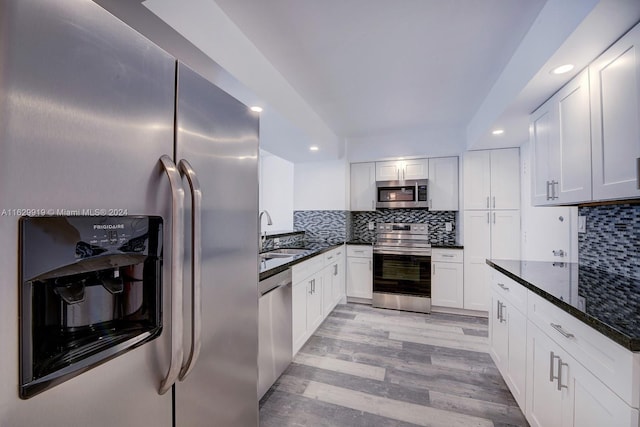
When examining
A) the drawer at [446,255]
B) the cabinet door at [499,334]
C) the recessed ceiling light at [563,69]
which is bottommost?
the cabinet door at [499,334]

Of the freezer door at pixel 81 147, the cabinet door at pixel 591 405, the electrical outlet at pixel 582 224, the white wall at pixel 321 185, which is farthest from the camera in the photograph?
the white wall at pixel 321 185

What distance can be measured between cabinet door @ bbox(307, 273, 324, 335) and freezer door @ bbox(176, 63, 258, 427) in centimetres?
144

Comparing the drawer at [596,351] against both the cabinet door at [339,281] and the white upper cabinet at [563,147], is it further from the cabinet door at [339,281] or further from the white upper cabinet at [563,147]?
the cabinet door at [339,281]

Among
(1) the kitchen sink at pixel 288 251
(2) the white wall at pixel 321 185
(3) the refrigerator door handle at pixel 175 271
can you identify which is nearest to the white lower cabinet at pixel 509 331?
(3) the refrigerator door handle at pixel 175 271

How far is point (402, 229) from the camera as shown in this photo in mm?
4176

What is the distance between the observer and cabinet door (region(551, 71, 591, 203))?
1.57 meters

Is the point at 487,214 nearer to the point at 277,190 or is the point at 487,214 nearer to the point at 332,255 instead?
the point at 332,255

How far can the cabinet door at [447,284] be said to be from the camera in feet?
A: 11.8

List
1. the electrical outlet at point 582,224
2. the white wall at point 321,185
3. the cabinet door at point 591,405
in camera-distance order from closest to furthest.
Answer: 1. the cabinet door at point 591,405
2. the electrical outlet at point 582,224
3. the white wall at point 321,185

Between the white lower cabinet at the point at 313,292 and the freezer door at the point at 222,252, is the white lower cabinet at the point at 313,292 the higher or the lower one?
the lower one

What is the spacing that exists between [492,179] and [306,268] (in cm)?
273

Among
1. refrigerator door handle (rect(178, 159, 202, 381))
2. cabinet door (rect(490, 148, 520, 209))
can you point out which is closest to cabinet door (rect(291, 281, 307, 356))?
refrigerator door handle (rect(178, 159, 202, 381))

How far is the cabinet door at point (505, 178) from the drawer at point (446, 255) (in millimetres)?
752

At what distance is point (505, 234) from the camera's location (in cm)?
345
